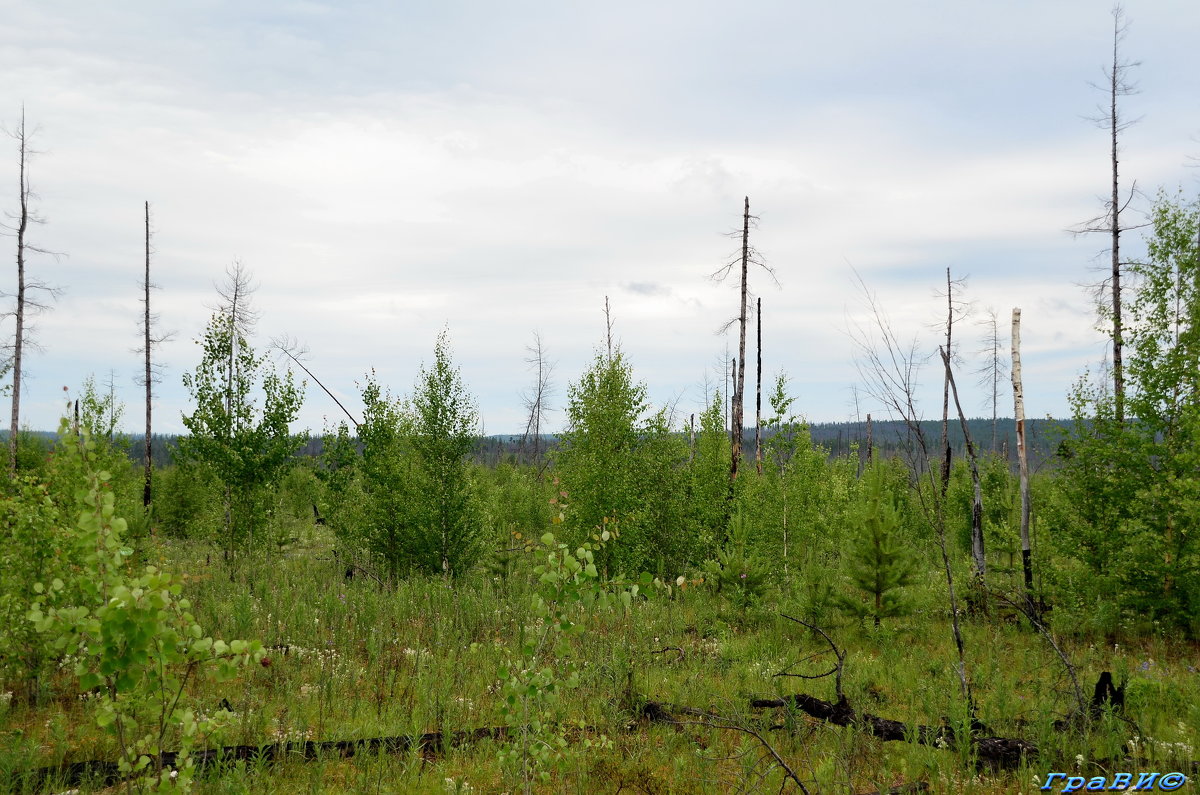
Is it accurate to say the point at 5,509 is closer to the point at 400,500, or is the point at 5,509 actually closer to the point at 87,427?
the point at 87,427

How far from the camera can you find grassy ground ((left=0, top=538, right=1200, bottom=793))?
233 inches

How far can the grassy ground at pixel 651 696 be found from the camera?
19.4ft

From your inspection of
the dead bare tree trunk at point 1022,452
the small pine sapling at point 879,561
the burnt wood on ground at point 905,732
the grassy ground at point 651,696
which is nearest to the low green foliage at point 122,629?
the grassy ground at point 651,696

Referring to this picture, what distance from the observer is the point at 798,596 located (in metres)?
12.2

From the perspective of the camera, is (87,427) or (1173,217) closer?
(87,427)

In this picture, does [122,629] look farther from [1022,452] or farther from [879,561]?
[1022,452]

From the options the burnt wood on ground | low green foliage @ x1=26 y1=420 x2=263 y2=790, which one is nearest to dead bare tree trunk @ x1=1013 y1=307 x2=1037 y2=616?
the burnt wood on ground

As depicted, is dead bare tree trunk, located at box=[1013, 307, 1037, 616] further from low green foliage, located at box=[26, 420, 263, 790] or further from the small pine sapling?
low green foliage, located at box=[26, 420, 263, 790]

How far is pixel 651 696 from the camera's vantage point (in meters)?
8.28

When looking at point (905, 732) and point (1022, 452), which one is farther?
point (1022, 452)

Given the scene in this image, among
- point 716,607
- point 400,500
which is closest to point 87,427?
point 716,607

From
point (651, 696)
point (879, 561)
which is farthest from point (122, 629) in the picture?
point (879, 561)

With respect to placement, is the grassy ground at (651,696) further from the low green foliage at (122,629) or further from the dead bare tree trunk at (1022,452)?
the dead bare tree trunk at (1022,452)

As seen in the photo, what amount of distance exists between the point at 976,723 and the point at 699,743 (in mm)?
2972
